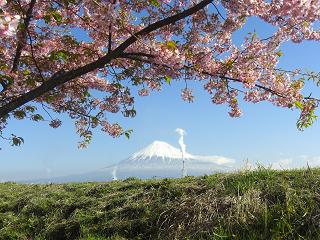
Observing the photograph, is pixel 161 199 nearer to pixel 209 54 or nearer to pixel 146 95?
pixel 209 54

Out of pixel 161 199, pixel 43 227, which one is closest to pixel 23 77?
pixel 43 227

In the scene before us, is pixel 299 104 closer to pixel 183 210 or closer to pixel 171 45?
pixel 171 45

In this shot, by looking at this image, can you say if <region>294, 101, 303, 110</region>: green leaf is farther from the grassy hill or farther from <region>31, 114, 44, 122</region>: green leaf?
<region>31, 114, 44, 122</region>: green leaf

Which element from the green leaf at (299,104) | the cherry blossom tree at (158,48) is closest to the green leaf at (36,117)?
the cherry blossom tree at (158,48)

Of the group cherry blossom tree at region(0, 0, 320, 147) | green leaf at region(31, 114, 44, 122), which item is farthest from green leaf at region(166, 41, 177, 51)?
green leaf at region(31, 114, 44, 122)

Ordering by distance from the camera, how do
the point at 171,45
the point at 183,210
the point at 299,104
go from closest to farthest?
the point at 171,45
the point at 183,210
the point at 299,104

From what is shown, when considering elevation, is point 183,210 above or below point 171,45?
below

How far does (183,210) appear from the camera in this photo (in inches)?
316

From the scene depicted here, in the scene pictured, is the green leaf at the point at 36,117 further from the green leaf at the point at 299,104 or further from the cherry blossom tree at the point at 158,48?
the green leaf at the point at 299,104

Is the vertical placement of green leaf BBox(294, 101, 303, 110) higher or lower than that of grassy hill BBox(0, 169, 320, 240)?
higher

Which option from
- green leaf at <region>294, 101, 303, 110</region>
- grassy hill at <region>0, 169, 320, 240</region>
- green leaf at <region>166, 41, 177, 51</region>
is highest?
green leaf at <region>166, 41, 177, 51</region>

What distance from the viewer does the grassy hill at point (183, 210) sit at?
7.31 meters

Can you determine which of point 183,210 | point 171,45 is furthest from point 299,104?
point 183,210

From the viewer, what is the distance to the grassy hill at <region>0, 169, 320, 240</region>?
731 centimetres
